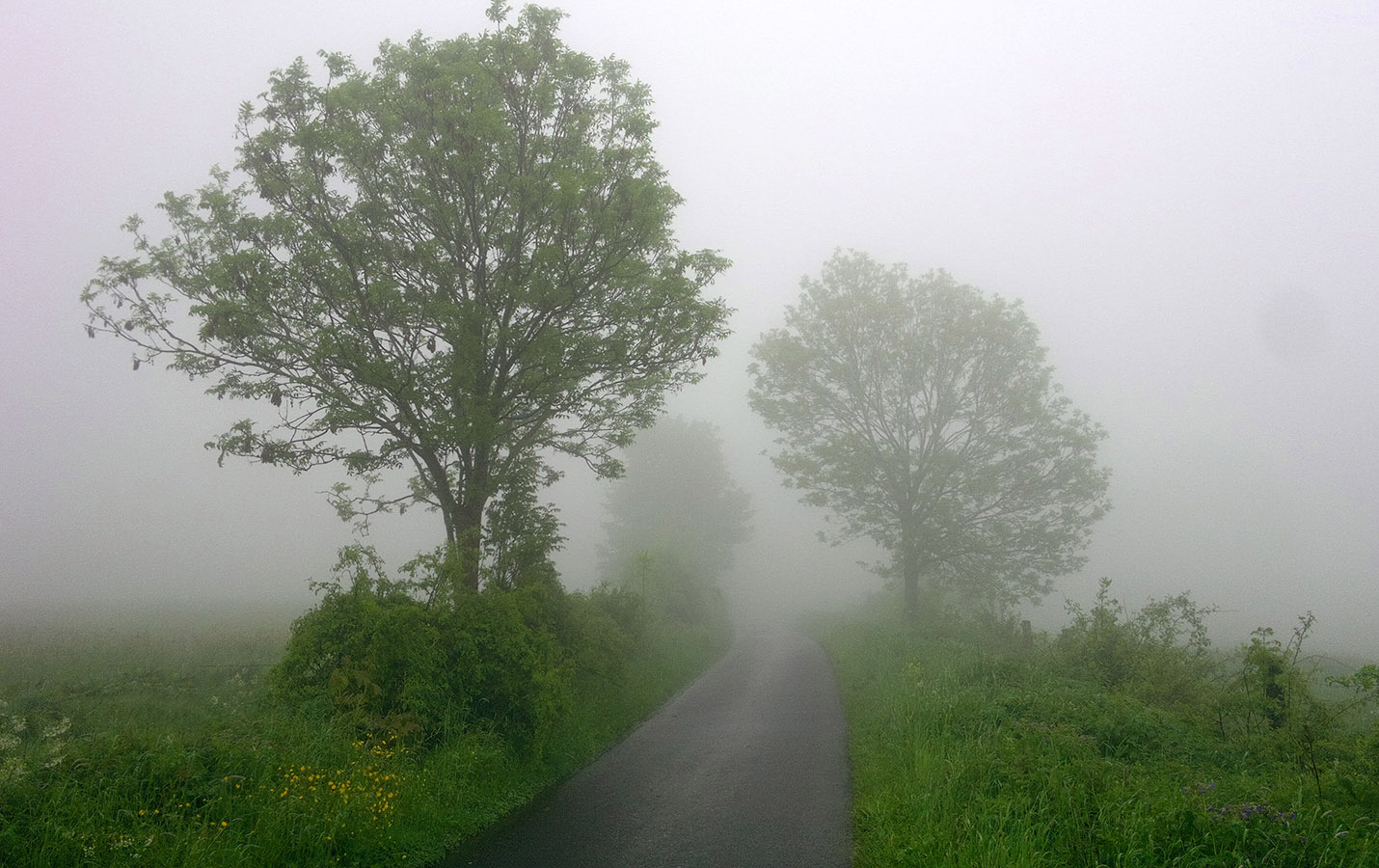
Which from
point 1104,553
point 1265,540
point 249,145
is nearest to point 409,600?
point 249,145

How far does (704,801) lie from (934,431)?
64.8 ft

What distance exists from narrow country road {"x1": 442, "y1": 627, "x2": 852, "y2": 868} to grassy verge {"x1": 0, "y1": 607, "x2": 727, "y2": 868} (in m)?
0.60

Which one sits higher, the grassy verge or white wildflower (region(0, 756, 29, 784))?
white wildflower (region(0, 756, 29, 784))

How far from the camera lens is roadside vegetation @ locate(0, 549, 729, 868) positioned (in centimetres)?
520

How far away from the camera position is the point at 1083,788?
613 centimetres

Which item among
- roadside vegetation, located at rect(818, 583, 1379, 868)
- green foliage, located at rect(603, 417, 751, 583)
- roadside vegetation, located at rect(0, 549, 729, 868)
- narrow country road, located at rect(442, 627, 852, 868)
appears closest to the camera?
roadside vegetation, located at rect(818, 583, 1379, 868)

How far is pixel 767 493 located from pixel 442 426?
424 feet

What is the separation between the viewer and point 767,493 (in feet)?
450

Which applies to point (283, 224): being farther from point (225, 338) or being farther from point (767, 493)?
point (767, 493)

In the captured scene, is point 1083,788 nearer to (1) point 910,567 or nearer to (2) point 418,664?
(2) point 418,664

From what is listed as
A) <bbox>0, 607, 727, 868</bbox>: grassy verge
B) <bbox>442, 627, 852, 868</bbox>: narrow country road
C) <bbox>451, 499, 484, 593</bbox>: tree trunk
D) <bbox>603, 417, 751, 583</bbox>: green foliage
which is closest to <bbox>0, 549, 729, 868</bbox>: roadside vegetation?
<bbox>0, 607, 727, 868</bbox>: grassy verge

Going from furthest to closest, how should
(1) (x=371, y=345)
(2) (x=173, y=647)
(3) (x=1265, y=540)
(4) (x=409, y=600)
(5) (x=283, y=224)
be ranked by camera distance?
1. (3) (x=1265, y=540)
2. (2) (x=173, y=647)
3. (1) (x=371, y=345)
4. (5) (x=283, y=224)
5. (4) (x=409, y=600)

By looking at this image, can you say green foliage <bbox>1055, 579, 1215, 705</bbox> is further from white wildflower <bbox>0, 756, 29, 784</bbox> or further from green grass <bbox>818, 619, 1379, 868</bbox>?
white wildflower <bbox>0, 756, 29, 784</bbox>

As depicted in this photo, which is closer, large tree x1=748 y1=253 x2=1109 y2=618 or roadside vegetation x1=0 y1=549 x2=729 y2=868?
roadside vegetation x1=0 y1=549 x2=729 y2=868
